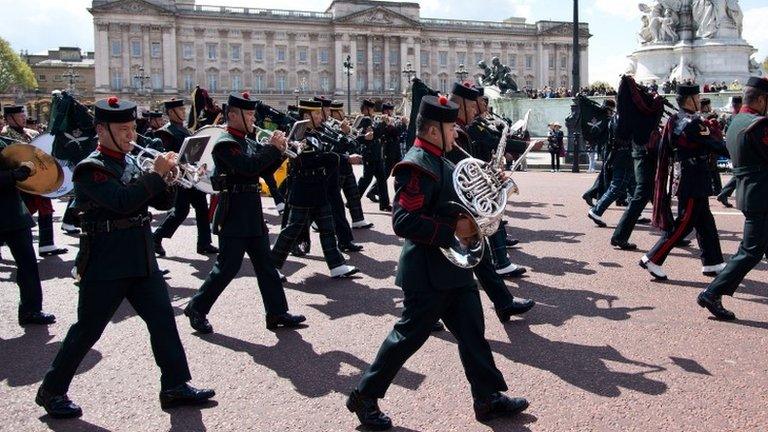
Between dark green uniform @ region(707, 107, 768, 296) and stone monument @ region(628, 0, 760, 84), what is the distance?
26.5 metres

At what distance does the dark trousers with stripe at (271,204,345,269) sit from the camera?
8.26 metres

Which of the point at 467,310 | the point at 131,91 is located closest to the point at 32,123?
the point at 467,310

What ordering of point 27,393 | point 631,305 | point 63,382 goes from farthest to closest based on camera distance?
point 631,305, point 27,393, point 63,382

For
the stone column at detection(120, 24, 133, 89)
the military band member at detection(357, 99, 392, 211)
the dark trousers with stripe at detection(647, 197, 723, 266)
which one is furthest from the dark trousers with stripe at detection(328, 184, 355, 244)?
the stone column at detection(120, 24, 133, 89)

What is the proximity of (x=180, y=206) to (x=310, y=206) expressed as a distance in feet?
8.54

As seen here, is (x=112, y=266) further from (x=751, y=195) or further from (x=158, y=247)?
(x=158, y=247)

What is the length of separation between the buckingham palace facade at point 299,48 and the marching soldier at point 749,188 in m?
91.8

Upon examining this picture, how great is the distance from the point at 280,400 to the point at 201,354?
1.27 metres

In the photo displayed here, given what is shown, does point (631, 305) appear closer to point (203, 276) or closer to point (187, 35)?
point (203, 276)

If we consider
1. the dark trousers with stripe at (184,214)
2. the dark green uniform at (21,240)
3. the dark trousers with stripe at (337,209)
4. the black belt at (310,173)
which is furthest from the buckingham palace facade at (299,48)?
the dark green uniform at (21,240)

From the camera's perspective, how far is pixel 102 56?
3600 inches

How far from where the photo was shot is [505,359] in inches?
220

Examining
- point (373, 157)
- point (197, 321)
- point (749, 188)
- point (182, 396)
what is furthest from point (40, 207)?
point (749, 188)

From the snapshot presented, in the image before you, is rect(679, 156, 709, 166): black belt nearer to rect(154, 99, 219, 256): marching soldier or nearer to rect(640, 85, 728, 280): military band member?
rect(640, 85, 728, 280): military band member
